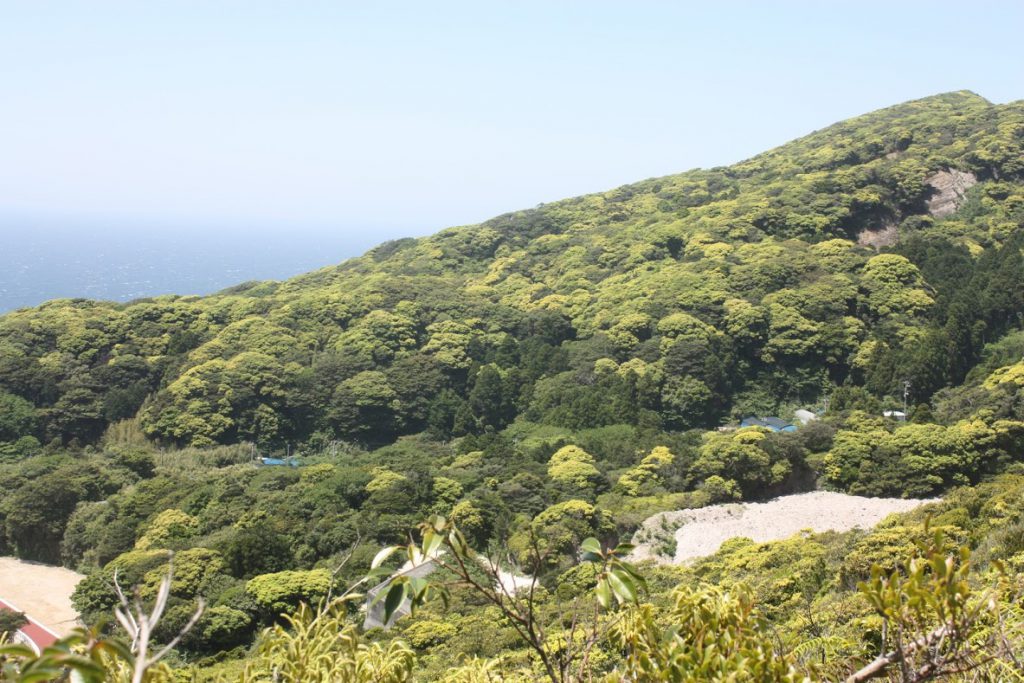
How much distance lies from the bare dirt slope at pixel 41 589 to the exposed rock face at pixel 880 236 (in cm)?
2966

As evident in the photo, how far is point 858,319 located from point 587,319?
30.7 feet

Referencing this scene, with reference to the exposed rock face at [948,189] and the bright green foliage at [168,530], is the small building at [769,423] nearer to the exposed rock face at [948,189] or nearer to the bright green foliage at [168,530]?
the bright green foliage at [168,530]

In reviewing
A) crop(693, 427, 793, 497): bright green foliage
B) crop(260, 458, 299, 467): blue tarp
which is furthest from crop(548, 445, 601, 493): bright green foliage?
crop(260, 458, 299, 467): blue tarp

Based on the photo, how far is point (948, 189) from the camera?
109 feet

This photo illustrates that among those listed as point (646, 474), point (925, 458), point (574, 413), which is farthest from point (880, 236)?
point (646, 474)

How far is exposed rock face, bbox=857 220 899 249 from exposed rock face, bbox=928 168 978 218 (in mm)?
2141

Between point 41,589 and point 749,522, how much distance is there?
47.2 ft

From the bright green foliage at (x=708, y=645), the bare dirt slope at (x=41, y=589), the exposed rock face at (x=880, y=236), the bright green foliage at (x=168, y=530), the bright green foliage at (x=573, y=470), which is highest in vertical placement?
the bright green foliage at (x=708, y=645)

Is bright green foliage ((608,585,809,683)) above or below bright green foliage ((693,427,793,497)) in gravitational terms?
above

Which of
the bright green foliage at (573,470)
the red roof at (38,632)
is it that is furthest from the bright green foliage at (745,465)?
the red roof at (38,632)

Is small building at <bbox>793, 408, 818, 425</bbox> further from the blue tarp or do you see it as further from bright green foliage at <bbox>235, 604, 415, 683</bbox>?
bright green foliage at <bbox>235, 604, 415, 683</bbox>

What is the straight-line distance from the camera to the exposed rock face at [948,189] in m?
32.5

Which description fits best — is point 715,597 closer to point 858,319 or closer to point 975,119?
point 858,319

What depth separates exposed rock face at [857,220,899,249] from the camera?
104 ft
